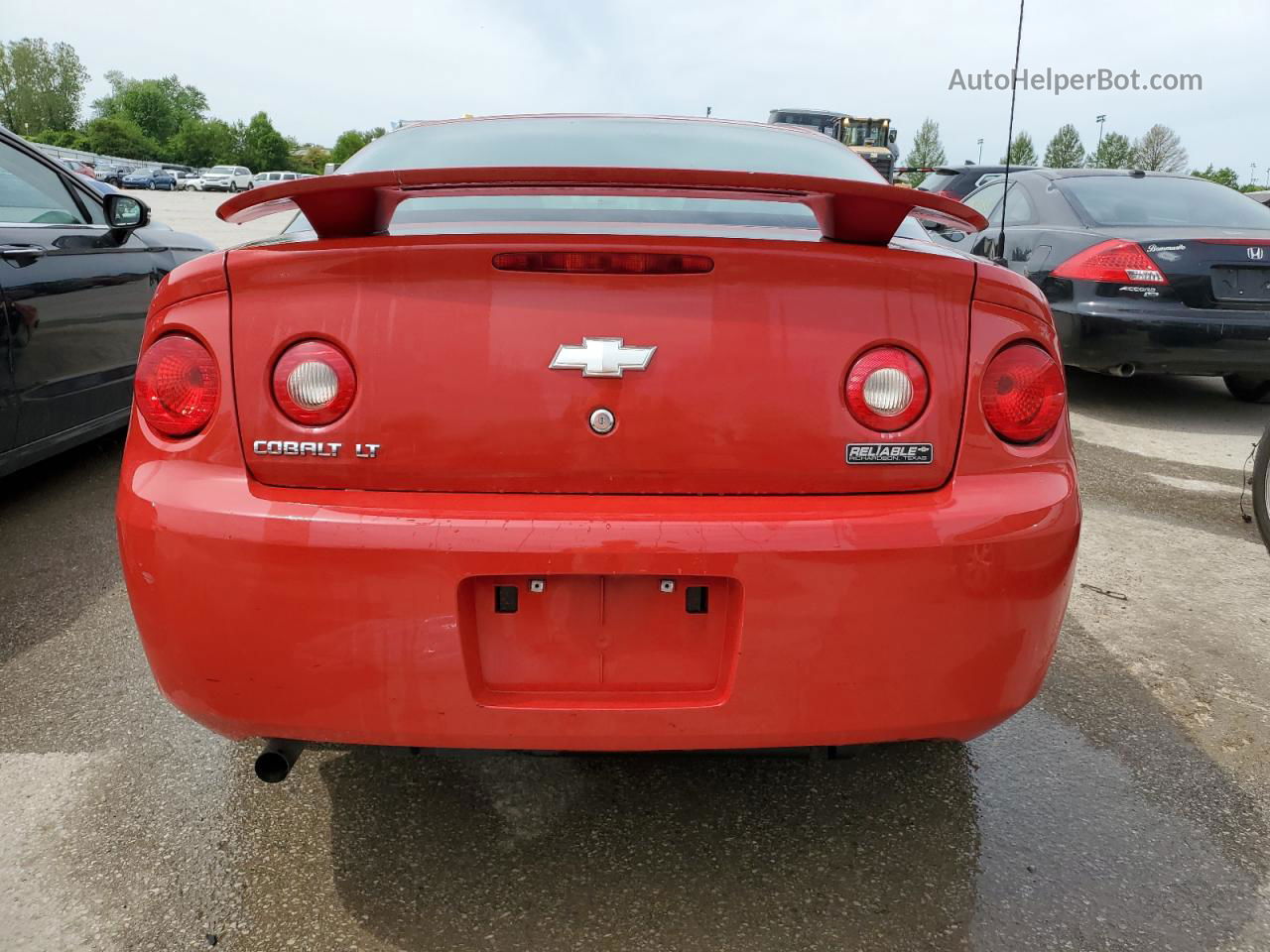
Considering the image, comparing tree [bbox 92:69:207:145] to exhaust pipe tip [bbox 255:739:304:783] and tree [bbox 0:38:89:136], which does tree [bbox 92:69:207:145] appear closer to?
tree [bbox 0:38:89:136]

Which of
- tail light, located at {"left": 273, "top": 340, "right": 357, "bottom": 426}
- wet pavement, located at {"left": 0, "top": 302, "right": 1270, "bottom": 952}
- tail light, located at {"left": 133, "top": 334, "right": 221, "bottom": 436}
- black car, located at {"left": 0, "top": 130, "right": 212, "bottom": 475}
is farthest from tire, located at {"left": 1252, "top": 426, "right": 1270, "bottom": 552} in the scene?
black car, located at {"left": 0, "top": 130, "right": 212, "bottom": 475}

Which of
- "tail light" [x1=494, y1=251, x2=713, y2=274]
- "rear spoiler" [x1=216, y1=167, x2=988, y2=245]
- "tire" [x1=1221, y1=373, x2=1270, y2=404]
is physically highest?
"rear spoiler" [x1=216, y1=167, x2=988, y2=245]

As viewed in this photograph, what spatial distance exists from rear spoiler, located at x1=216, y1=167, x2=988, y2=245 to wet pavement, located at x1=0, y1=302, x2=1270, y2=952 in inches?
37.2

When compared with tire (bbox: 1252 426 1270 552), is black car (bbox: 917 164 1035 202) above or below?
above

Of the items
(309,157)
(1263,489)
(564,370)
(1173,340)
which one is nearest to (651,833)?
(564,370)

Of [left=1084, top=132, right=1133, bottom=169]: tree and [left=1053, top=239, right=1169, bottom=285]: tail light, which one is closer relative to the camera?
[left=1053, top=239, right=1169, bottom=285]: tail light

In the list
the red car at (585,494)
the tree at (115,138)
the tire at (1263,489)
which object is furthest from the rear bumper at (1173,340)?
the tree at (115,138)

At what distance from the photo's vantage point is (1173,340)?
561 cm

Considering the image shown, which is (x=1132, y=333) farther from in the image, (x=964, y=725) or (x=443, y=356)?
(x=443, y=356)

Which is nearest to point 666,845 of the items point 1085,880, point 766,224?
point 1085,880

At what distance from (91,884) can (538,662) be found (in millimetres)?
1026

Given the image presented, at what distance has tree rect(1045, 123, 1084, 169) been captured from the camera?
90.5 m

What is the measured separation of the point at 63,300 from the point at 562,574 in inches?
A: 129

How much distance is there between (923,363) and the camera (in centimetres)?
168
